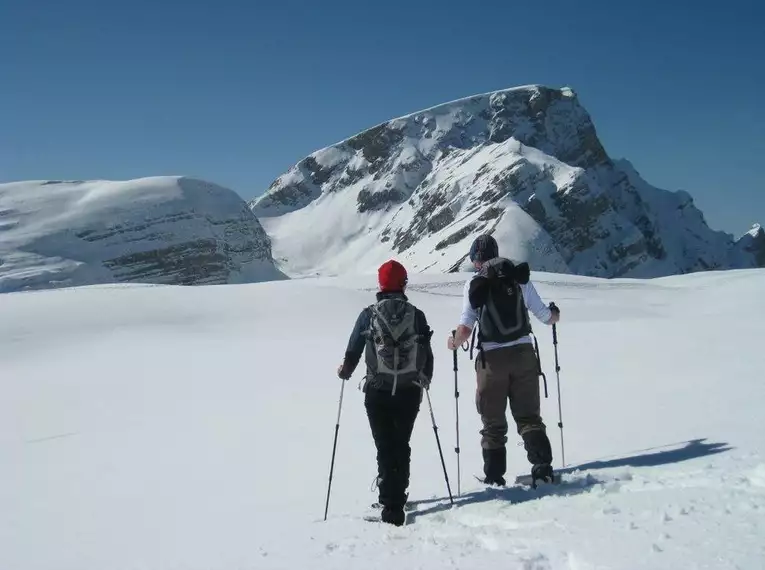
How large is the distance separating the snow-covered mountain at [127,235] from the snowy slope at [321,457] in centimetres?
12312

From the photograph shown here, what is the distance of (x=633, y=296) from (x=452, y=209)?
158184 millimetres

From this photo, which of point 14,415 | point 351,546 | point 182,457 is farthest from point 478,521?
point 14,415

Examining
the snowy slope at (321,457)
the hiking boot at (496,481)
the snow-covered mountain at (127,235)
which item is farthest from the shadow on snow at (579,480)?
the snow-covered mountain at (127,235)

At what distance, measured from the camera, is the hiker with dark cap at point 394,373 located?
5.53 metres

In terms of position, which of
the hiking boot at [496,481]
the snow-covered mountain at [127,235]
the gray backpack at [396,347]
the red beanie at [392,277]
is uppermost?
the snow-covered mountain at [127,235]

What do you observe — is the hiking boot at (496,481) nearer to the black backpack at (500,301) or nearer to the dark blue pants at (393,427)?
the dark blue pants at (393,427)

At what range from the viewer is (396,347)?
18.1 feet

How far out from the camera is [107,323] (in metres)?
20.8

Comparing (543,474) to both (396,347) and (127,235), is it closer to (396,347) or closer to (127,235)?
(396,347)

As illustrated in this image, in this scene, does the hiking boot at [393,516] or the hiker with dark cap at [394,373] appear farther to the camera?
the hiker with dark cap at [394,373]

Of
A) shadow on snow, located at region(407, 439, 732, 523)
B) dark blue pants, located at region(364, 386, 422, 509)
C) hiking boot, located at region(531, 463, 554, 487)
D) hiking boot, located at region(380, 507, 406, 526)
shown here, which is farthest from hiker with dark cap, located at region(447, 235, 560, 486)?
hiking boot, located at region(380, 507, 406, 526)

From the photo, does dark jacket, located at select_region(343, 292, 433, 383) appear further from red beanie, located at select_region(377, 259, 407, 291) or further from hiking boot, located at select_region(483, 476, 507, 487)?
hiking boot, located at select_region(483, 476, 507, 487)

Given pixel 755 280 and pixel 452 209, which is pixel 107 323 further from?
pixel 452 209

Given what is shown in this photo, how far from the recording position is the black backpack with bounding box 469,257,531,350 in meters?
5.93
